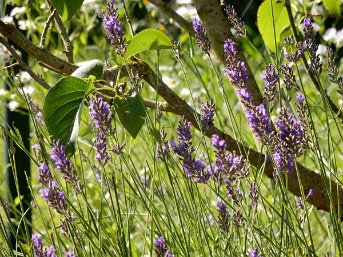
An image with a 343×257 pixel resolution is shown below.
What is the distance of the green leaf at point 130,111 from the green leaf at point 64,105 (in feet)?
0.20

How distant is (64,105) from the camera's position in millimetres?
1269

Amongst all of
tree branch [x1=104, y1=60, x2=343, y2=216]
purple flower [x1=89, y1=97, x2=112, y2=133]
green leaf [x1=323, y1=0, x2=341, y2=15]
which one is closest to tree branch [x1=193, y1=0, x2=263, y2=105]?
tree branch [x1=104, y1=60, x2=343, y2=216]

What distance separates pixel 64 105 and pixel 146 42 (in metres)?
0.17

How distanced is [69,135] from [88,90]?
8 centimetres

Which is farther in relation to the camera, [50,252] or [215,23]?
[215,23]

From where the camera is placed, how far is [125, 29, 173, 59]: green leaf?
1281 millimetres

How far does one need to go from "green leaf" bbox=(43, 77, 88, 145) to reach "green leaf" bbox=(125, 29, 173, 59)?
96mm

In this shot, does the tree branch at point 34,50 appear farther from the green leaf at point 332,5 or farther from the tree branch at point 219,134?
the green leaf at point 332,5

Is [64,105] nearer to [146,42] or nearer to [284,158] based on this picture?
[146,42]

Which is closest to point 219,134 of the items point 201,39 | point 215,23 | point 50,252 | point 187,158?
point 215,23

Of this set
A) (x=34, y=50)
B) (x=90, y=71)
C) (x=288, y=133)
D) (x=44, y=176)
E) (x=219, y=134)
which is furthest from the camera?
(x=219, y=134)

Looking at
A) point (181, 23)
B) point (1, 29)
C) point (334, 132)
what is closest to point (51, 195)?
point (1, 29)

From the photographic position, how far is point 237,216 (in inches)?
48.7

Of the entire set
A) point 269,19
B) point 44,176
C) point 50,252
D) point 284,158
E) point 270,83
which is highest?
point 269,19
